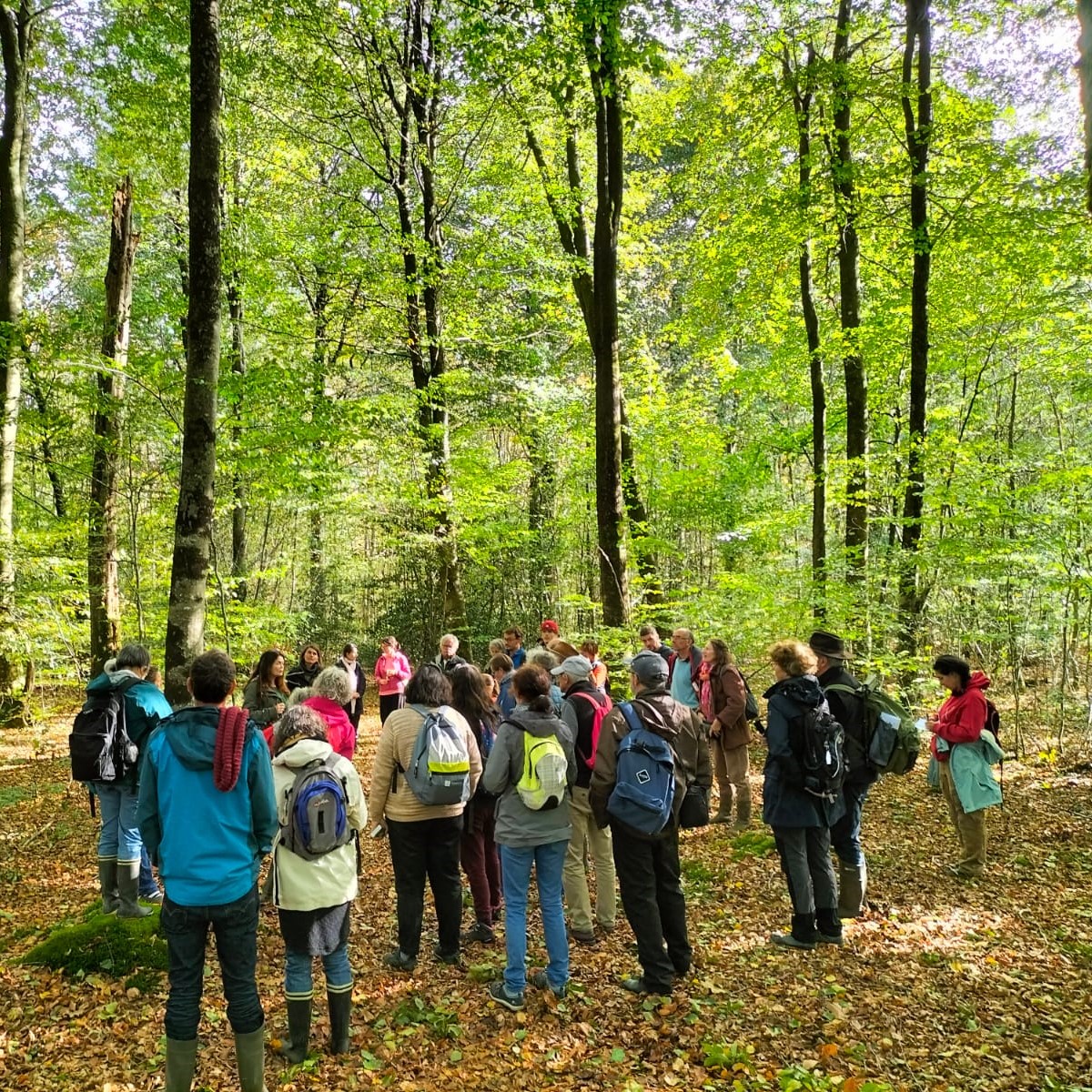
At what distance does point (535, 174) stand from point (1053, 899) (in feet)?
44.9

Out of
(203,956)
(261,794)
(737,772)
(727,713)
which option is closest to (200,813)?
(261,794)

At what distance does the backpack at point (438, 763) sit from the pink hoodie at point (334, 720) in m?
1.26

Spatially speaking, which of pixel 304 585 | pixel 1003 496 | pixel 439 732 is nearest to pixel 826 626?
pixel 1003 496

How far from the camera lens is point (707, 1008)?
4129 mm

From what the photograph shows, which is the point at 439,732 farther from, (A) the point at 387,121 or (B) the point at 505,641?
(A) the point at 387,121

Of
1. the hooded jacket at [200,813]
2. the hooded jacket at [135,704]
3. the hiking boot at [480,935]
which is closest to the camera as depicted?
the hooded jacket at [200,813]

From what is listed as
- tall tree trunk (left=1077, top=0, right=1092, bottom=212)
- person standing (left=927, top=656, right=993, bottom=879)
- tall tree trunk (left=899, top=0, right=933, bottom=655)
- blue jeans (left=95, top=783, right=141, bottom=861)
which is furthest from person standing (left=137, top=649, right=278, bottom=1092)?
tall tree trunk (left=899, top=0, right=933, bottom=655)

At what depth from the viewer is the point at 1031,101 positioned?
31.1ft

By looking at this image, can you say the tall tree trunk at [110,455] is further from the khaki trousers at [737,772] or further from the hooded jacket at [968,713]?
the hooded jacket at [968,713]

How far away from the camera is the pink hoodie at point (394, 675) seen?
10352 mm

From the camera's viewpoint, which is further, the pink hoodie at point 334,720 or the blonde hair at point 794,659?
the pink hoodie at point 334,720

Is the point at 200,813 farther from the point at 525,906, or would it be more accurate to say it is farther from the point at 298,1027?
the point at 525,906

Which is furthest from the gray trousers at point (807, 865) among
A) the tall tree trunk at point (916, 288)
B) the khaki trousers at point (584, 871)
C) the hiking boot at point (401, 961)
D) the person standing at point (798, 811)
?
the tall tree trunk at point (916, 288)

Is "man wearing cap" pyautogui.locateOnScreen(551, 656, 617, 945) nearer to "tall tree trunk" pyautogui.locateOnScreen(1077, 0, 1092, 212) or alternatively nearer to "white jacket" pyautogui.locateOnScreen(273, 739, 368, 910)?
"white jacket" pyautogui.locateOnScreen(273, 739, 368, 910)
